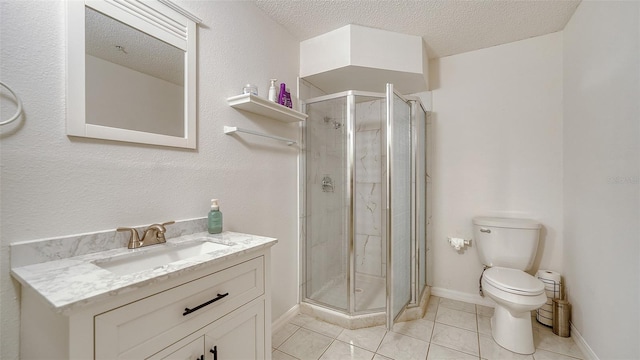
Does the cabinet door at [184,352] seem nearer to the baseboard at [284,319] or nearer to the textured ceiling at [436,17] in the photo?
the baseboard at [284,319]

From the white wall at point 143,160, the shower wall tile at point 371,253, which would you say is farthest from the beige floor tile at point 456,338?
the white wall at point 143,160

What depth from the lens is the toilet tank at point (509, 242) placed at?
1928 mm

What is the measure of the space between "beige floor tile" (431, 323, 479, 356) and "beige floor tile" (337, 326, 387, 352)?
0.36m

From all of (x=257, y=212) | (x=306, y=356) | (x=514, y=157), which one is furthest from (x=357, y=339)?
(x=514, y=157)

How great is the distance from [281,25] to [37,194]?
5.91 feet

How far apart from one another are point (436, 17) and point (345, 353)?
240 centimetres

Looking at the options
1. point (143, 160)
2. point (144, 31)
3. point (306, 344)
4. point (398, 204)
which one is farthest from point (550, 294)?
point (144, 31)

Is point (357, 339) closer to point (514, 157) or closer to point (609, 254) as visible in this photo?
point (609, 254)

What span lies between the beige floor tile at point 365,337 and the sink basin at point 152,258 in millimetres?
1193

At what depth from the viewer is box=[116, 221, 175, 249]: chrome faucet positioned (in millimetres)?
1062

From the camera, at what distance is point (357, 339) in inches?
69.3

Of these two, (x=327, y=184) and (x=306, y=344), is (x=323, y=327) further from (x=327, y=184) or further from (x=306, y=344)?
(x=327, y=184)

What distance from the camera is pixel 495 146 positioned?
221 centimetres

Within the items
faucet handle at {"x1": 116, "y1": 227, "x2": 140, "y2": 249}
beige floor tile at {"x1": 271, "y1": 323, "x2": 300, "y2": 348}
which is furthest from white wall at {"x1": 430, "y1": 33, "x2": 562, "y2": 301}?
faucet handle at {"x1": 116, "y1": 227, "x2": 140, "y2": 249}
